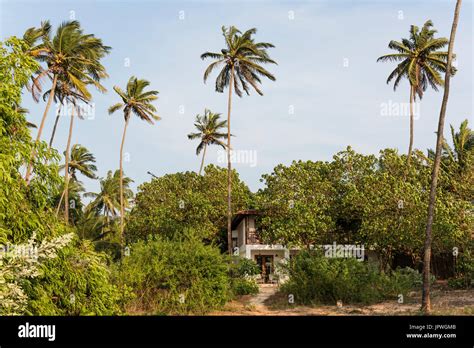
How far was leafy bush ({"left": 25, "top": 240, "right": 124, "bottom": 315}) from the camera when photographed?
1012cm

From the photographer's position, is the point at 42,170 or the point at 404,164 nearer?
the point at 42,170

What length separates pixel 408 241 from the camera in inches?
1192

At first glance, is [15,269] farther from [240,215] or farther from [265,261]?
[265,261]

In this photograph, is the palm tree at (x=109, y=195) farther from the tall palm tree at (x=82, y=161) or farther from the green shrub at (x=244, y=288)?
the green shrub at (x=244, y=288)

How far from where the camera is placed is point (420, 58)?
39531mm

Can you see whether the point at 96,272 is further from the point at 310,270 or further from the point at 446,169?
the point at 446,169

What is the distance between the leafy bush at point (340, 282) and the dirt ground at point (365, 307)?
0.56 metres

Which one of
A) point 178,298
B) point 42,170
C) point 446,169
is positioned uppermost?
point 446,169

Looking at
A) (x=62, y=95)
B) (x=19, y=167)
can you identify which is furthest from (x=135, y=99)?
(x=19, y=167)

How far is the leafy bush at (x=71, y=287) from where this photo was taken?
10117 millimetres

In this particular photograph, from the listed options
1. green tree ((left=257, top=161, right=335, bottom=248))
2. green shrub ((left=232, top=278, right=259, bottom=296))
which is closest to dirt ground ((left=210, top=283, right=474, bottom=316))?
green shrub ((left=232, top=278, right=259, bottom=296))

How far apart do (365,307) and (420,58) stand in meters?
22.2
